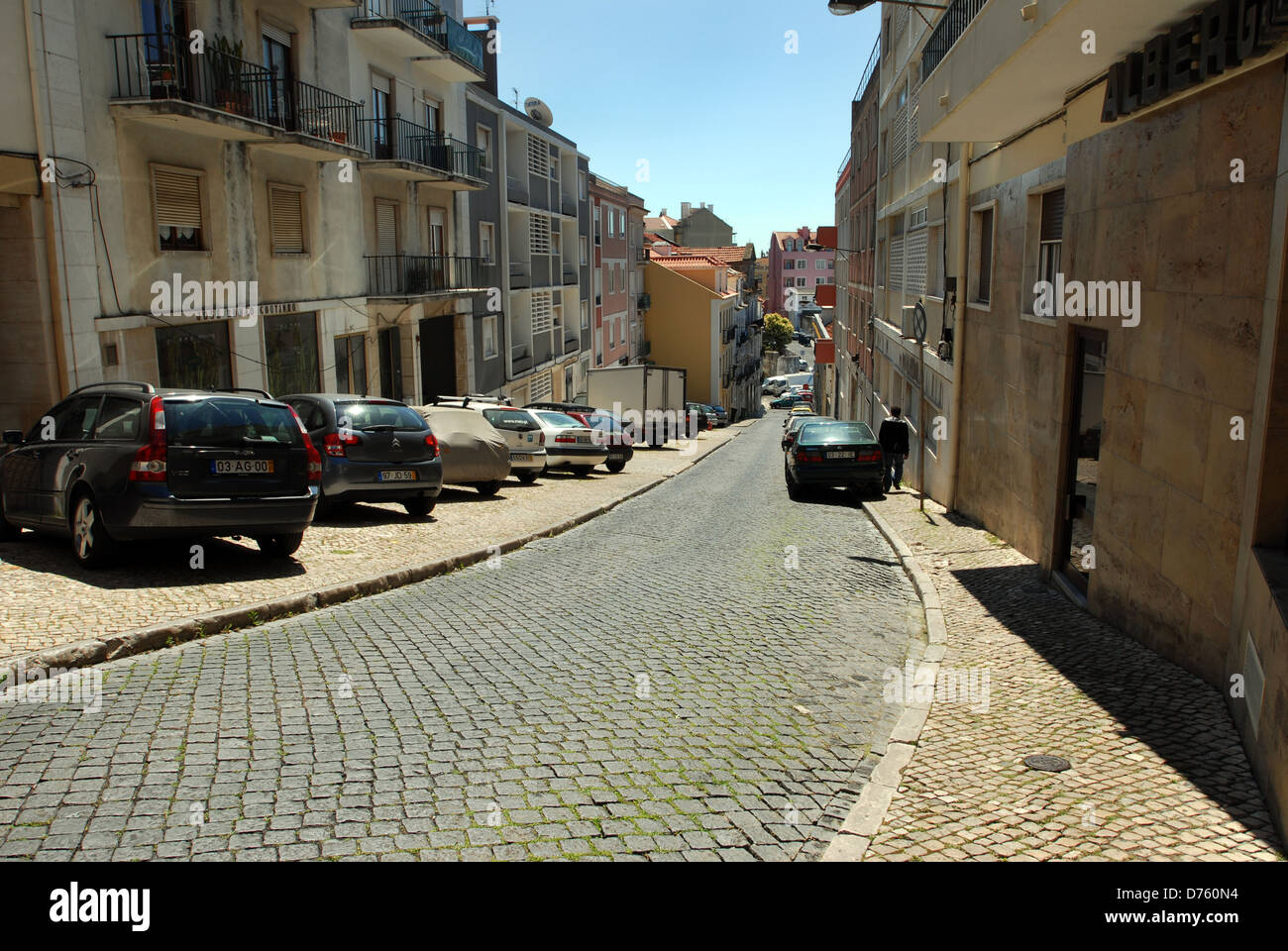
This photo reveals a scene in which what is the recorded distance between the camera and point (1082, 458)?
9414 mm

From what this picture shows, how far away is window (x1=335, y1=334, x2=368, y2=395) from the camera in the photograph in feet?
67.1

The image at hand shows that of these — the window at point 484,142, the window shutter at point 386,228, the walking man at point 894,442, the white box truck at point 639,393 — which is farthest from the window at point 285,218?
the white box truck at point 639,393

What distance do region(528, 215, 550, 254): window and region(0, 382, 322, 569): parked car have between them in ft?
88.9

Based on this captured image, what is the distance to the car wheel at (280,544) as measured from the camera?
9.03 metres

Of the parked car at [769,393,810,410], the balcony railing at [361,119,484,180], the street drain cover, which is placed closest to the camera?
the street drain cover

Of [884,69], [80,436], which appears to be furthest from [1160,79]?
[884,69]

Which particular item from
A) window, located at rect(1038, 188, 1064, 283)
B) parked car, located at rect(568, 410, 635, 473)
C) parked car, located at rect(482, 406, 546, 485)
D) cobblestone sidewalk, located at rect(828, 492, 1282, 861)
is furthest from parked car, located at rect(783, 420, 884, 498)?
cobblestone sidewalk, located at rect(828, 492, 1282, 861)

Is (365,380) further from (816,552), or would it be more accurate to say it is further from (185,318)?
(816,552)

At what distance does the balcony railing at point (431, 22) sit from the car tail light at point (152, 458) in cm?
1577

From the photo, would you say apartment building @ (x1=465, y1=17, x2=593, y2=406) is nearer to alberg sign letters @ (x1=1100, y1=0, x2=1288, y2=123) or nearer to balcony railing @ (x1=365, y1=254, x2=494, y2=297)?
balcony railing @ (x1=365, y1=254, x2=494, y2=297)

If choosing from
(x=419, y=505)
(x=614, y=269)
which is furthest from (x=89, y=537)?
(x=614, y=269)

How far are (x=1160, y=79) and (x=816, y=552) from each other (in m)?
A: 6.55

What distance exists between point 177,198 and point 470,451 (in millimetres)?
5831

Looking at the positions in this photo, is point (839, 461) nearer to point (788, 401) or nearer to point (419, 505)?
point (419, 505)
